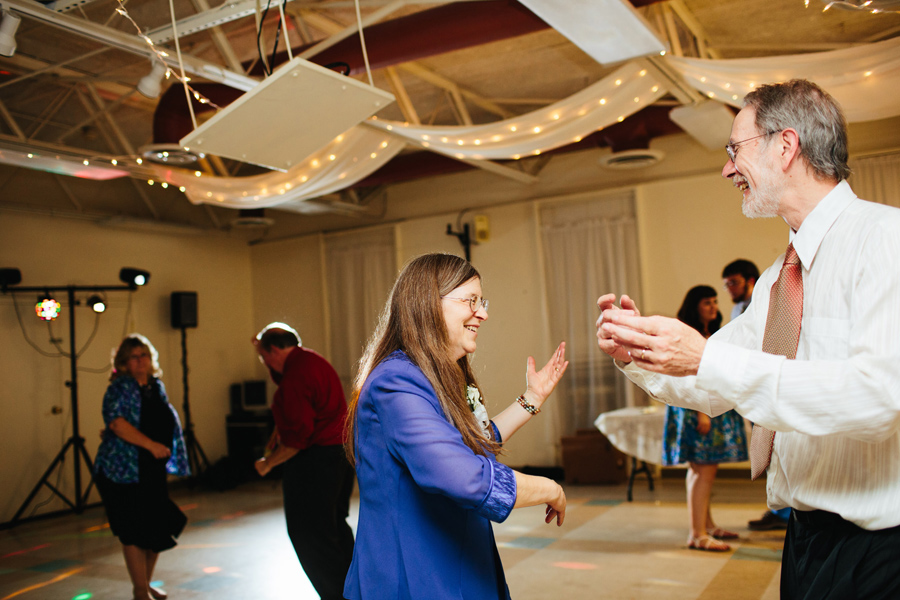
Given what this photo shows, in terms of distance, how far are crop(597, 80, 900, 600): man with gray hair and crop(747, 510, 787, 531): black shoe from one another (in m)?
3.97

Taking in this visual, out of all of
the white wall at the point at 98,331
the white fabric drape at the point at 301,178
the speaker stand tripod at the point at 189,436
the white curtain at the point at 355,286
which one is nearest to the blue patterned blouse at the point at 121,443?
the white fabric drape at the point at 301,178

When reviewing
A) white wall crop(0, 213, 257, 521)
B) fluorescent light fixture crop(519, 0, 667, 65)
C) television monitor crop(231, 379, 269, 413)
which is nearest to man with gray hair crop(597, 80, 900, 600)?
fluorescent light fixture crop(519, 0, 667, 65)

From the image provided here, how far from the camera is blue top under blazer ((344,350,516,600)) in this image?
1450 mm

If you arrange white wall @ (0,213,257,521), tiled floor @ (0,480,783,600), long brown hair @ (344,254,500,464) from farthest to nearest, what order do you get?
white wall @ (0,213,257,521) < tiled floor @ (0,480,783,600) < long brown hair @ (344,254,500,464)

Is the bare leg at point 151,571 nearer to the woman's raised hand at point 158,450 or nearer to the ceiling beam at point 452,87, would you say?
the woman's raised hand at point 158,450

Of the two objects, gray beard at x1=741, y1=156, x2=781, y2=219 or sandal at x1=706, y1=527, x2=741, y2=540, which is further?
sandal at x1=706, y1=527, x2=741, y2=540

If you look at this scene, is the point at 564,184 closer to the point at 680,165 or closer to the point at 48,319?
the point at 680,165

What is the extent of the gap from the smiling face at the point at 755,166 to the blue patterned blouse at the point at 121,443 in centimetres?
381

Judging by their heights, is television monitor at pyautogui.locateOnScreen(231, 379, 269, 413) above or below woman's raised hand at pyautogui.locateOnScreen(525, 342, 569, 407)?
below

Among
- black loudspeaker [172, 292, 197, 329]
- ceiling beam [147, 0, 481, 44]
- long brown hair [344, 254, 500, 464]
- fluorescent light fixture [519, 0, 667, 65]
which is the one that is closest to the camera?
long brown hair [344, 254, 500, 464]

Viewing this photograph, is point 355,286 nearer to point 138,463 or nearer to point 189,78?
point 189,78

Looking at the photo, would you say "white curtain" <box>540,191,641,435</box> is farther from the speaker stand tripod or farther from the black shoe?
the speaker stand tripod

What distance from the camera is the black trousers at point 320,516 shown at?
11.9 ft

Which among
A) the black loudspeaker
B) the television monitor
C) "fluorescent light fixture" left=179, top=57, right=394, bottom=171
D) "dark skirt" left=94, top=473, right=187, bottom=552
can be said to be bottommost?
"dark skirt" left=94, top=473, right=187, bottom=552
